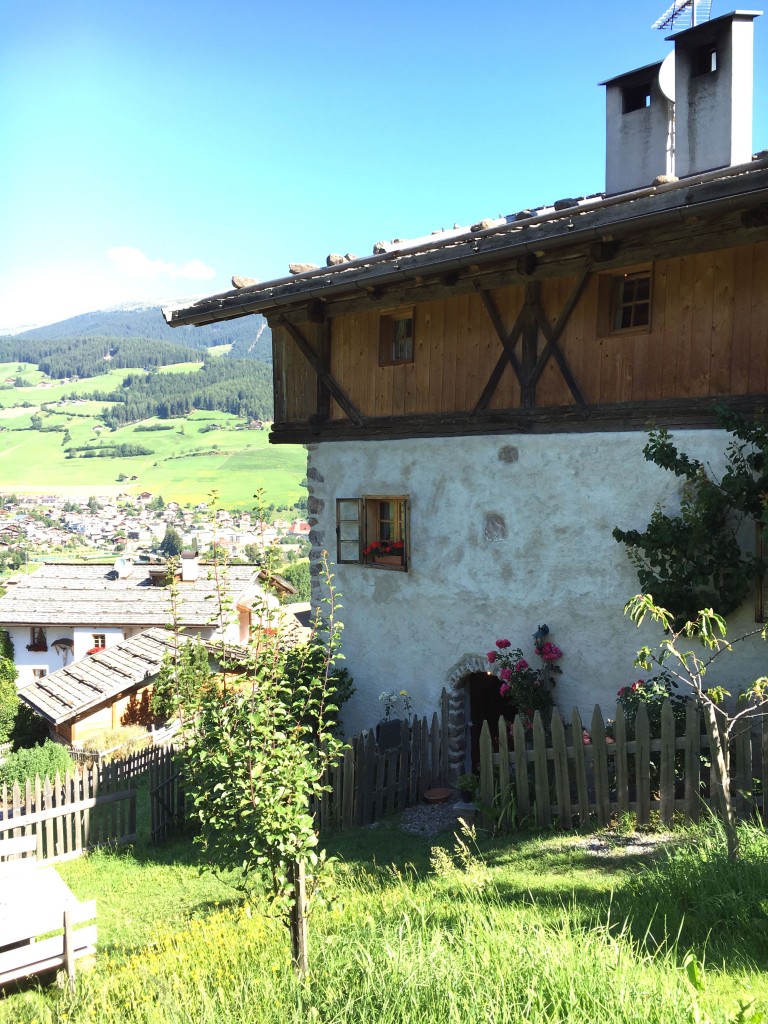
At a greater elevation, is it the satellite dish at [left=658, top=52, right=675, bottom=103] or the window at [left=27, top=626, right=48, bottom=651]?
the satellite dish at [left=658, top=52, right=675, bottom=103]

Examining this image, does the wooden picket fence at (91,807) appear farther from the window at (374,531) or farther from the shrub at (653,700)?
the shrub at (653,700)

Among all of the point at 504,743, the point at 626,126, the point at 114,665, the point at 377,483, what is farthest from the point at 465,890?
the point at 114,665

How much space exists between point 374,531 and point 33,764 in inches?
356

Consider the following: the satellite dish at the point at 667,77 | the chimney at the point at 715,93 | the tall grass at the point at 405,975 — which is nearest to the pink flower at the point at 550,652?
the tall grass at the point at 405,975

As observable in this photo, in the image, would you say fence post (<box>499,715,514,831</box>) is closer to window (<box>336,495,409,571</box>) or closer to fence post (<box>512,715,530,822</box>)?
fence post (<box>512,715,530,822</box>)

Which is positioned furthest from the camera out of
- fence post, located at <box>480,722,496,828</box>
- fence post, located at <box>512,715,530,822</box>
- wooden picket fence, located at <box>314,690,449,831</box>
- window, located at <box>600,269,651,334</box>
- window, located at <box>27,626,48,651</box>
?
window, located at <box>27,626,48,651</box>

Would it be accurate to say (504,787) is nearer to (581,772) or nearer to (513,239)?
(581,772)

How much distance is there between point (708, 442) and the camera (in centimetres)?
852

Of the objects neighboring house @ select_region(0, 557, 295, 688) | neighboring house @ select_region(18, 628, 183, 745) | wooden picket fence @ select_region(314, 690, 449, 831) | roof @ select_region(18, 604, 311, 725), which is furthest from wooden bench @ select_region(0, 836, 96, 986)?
neighboring house @ select_region(0, 557, 295, 688)

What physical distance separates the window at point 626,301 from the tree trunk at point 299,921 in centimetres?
645

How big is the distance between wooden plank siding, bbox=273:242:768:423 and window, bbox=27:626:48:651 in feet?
104

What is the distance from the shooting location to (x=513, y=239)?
875 centimetres

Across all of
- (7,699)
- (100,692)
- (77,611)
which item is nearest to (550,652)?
(100,692)

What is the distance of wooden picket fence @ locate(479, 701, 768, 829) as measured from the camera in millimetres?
7770
